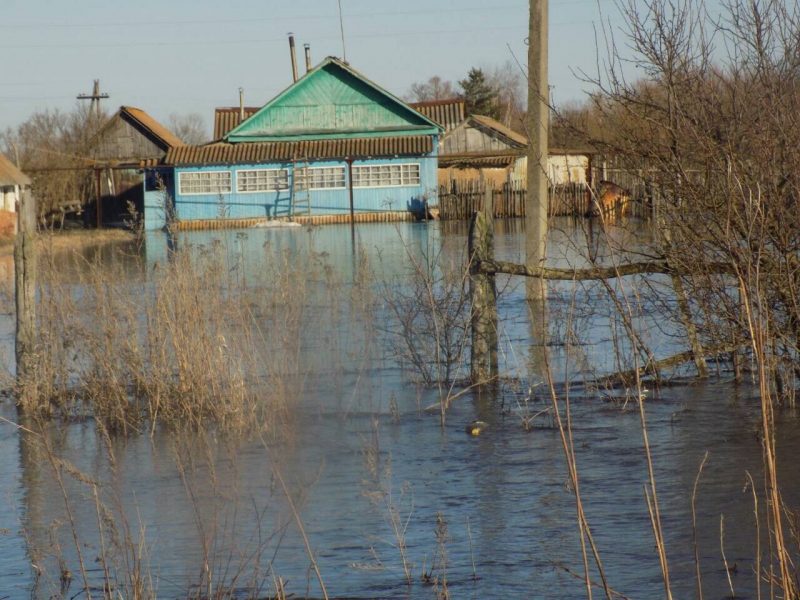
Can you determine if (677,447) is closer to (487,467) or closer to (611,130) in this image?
(487,467)

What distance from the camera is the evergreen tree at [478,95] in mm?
69938

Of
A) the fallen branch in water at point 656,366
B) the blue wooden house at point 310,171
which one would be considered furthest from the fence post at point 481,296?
the blue wooden house at point 310,171

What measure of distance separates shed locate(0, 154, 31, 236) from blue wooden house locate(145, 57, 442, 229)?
5.81 m

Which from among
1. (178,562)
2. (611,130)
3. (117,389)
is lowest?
(178,562)

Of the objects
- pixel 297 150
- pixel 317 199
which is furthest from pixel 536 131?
pixel 297 150

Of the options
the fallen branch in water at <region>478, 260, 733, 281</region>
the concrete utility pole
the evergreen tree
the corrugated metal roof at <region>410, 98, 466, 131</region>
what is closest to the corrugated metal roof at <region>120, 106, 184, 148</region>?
the corrugated metal roof at <region>410, 98, 466, 131</region>

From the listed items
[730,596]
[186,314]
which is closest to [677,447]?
[730,596]

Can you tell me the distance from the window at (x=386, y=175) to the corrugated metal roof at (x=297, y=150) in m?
0.67

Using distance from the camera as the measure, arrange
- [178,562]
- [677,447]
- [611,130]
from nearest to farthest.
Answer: [178,562], [677,447], [611,130]

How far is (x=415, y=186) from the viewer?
36250 millimetres

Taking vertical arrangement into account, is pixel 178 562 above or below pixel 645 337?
below

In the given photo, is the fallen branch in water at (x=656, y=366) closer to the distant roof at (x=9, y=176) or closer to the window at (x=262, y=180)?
A: the distant roof at (x=9, y=176)

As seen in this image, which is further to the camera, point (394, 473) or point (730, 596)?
point (394, 473)

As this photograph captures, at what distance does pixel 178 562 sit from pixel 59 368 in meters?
3.64
